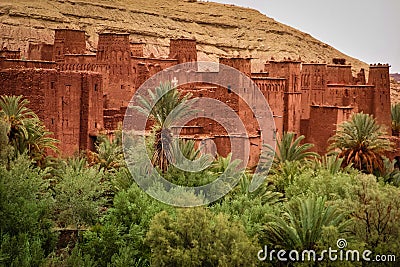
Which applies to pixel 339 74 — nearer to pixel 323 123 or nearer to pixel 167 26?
pixel 323 123

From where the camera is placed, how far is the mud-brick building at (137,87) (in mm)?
29375

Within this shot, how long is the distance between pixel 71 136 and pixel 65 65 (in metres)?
7.23

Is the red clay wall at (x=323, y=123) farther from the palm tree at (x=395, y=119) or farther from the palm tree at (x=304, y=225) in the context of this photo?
the palm tree at (x=304, y=225)

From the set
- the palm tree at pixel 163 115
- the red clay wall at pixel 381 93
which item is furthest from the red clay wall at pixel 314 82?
the palm tree at pixel 163 115

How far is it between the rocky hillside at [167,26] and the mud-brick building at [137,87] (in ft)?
60.2

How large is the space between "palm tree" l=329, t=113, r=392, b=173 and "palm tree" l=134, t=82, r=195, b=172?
763cm

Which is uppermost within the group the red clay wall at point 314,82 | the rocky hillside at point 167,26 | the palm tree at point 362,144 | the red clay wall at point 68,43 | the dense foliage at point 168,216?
the rocky hillside at point 167,26

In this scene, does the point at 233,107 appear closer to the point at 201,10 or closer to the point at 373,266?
the point at 373,266

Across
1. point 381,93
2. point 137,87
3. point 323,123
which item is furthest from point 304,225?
point 381,93

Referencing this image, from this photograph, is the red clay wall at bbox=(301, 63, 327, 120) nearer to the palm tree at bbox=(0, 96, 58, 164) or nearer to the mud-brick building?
the mud-brick building

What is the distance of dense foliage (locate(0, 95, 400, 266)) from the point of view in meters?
21.2

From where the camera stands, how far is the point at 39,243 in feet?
72.0

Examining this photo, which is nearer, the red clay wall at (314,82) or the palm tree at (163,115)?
the palm tree at (163,115)

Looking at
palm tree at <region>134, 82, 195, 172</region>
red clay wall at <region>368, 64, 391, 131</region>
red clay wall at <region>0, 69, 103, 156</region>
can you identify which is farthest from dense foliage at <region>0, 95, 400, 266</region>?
red clay wall at <region>368, 64, 391, 131</region>
